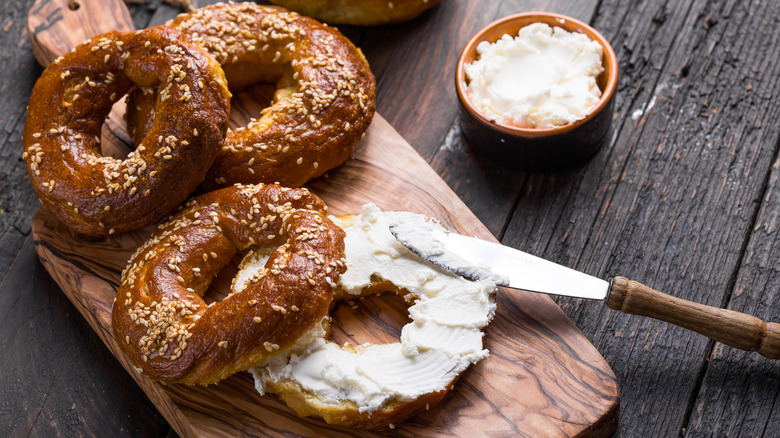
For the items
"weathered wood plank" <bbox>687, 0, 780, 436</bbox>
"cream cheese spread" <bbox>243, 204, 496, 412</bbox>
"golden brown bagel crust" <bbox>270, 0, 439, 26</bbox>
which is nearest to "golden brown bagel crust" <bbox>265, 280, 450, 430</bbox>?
"cream cheese spread" <bbox>243, 204, 496, 412</bbox>

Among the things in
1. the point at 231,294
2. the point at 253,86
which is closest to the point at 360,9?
the point at 253,86

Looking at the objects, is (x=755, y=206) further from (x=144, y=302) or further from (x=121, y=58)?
(x=121, y=58)

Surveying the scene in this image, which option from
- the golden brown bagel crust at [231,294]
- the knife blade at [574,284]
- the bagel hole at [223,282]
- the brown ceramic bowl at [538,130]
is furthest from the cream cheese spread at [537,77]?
the bagel hole at [223,282]

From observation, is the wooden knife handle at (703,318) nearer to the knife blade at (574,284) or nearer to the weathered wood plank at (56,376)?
the knife blade at (574,284)

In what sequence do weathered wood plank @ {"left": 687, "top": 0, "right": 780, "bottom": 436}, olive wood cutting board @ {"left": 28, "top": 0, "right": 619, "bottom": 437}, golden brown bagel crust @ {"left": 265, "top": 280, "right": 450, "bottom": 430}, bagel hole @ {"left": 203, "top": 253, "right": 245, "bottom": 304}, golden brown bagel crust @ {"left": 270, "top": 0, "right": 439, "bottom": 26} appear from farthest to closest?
golden brown bagel crust @ {"left": 270, "top": 0, "right": 439, "bottom": 26} < bagel hole @ {"left": 203, "top": 253, "right": 245, "bottom": 304} < weathered wood plank @ {"left": 687, "top": 0, "right": 780, "bottom": 436} < olive wood cutting board @ {"left": 28, "top": 0, "right": 619, "bottom": 437} < golden brown bagel crust @ {"left": 265, "top": 280, "right": 450, "bottom": 430}

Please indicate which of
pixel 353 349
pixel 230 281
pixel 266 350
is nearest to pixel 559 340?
pixel 353 349

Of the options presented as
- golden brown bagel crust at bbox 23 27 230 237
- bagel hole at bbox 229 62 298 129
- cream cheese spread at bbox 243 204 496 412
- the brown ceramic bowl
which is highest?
golden brown bagel crust at bbox 23 27 230 237

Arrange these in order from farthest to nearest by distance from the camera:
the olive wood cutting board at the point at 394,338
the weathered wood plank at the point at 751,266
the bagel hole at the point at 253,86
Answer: the bagel hole at the point at 253,86 → the weathered wood plank at the point at 751,266 → the olive wood cutting board at the point at 394,338

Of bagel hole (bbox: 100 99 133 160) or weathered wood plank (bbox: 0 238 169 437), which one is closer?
weathered wood plank (bbox: 0 238 169 437)

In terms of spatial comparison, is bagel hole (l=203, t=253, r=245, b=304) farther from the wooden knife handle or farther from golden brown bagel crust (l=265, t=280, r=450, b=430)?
the wooden knife handle
